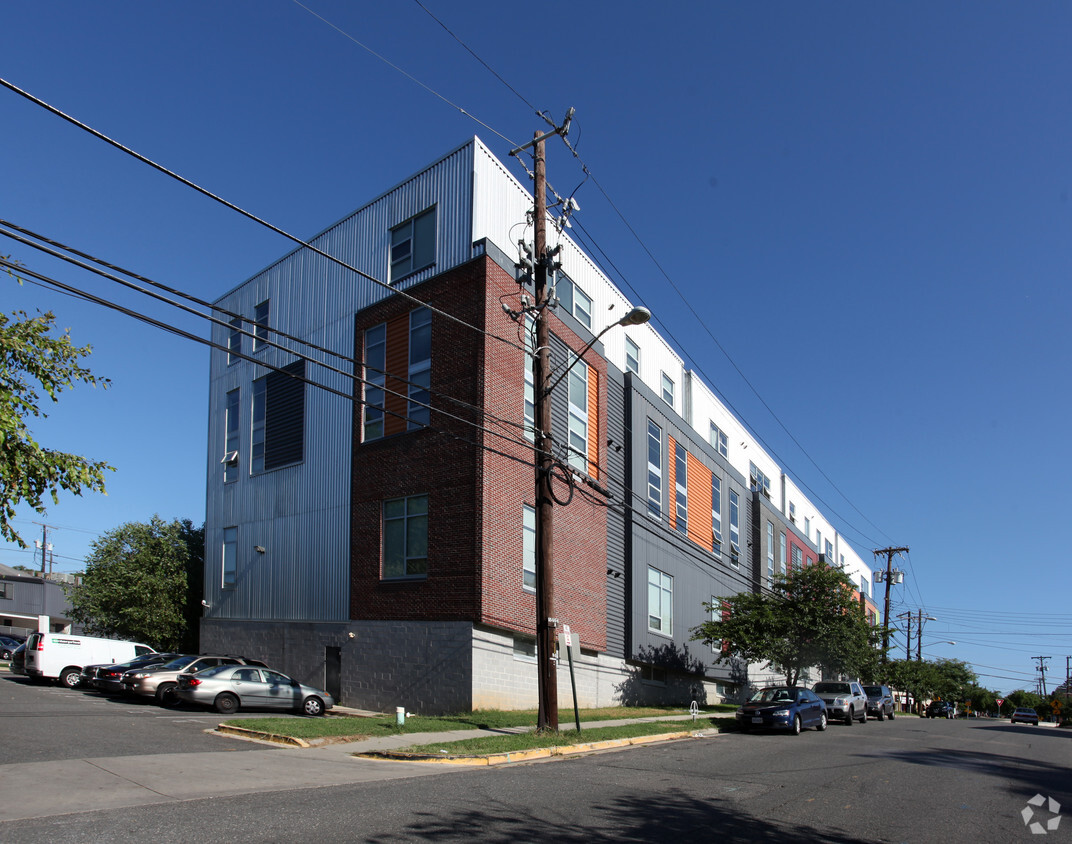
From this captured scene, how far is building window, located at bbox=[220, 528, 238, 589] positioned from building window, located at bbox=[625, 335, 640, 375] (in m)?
16.3

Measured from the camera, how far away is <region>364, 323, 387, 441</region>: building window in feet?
87.6

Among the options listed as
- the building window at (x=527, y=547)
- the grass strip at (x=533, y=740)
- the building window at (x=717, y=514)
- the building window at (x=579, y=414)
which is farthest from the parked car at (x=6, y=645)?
the grass strip at (x=533, y=740)

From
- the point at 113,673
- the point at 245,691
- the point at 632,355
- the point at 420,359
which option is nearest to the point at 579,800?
the point at 245,691

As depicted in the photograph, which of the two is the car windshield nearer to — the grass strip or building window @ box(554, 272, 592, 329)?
the grass strip

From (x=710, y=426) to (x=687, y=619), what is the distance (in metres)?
11.2

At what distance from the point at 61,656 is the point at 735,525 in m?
31.4

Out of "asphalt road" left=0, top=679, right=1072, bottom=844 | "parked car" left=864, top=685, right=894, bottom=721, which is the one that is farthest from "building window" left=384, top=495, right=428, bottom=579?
"parked car" left=864, top=685, right=894, bottom=721

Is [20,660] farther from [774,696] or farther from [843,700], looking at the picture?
[843,700]

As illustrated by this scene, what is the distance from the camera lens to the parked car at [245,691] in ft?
68.9

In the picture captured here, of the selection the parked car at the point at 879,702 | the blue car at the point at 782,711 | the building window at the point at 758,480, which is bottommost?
the parked car at the point at 879,702

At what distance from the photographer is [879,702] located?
37969 millimetres

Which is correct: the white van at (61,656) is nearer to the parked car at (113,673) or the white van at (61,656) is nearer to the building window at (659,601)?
the parked car at (113,673)

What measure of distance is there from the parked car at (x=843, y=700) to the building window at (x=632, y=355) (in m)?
13.8

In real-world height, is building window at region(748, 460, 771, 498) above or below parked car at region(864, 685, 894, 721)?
above
